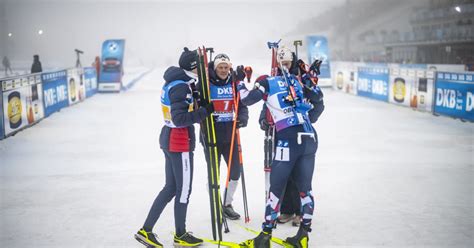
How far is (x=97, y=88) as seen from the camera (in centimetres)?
2186

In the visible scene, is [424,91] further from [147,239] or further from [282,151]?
[147,239]

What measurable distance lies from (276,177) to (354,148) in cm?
530

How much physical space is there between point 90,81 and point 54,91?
624 cm

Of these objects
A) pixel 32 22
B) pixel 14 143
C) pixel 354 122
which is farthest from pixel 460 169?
pixel 32 22

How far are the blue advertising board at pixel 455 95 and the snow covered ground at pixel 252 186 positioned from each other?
491mm

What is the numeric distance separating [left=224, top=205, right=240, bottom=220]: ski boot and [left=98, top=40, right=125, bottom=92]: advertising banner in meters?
18.6

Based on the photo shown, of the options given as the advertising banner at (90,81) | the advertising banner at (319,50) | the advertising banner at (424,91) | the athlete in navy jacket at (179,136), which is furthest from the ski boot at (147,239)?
the advertising banner at (319,50)

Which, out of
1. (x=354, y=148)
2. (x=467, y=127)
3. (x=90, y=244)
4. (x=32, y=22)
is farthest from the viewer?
(x=32, y=22)

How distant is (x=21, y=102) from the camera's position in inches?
420

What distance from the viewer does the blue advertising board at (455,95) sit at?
11.3m

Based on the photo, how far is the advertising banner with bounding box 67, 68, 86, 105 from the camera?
1635 cm

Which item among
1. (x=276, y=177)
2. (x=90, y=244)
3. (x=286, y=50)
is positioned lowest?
(x=90, y=244)

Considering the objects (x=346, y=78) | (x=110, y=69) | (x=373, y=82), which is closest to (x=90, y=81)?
(x=110, y=69)

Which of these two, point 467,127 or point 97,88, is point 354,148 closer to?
point 467,127
